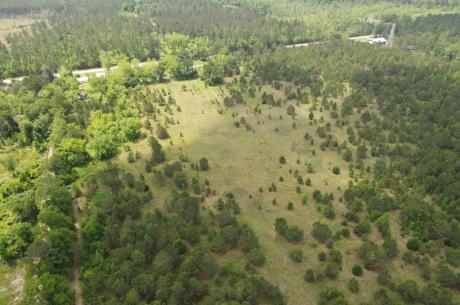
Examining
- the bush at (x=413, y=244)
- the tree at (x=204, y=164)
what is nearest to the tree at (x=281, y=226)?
the bush at (x=413, y=244)

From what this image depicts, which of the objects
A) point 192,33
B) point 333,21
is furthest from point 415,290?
point 333,21

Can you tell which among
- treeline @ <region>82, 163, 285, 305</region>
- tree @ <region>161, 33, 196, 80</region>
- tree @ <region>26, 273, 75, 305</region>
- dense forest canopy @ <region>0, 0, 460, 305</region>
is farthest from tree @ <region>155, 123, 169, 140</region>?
tree @ <region>26, 273, 75, 305</region>

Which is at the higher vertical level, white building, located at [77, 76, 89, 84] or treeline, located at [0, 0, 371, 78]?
treeline, located at [0, 0, 371, 78]

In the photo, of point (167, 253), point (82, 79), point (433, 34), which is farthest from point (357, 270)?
point (433, 34)

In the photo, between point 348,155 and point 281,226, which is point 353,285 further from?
point 348,155

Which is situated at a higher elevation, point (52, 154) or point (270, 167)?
point (52, 154)

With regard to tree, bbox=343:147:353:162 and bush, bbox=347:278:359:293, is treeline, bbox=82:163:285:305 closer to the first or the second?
bush, bbox=347:278:359:293
